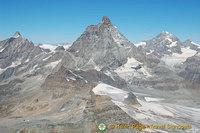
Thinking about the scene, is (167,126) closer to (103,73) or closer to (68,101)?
(68,101)

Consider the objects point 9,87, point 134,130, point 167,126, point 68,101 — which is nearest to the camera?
point 134,130


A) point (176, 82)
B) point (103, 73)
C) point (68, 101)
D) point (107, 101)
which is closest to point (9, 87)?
point (103, 73)

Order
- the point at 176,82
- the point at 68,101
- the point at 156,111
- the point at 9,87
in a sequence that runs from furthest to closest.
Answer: the point at 176,82 < the point at 9,87 < the point at 68,101 < the point at 156,111

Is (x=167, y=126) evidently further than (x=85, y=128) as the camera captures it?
Yes

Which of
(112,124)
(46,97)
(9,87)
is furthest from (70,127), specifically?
(9,87)

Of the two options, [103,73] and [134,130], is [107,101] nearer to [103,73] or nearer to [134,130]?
[134,130]

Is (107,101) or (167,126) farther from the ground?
(107,101)

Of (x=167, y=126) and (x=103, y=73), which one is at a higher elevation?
(x=103, y=73)

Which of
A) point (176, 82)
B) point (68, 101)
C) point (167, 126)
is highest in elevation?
point (176, 82)

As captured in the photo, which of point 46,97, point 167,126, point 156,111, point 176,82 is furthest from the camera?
point 176,82
